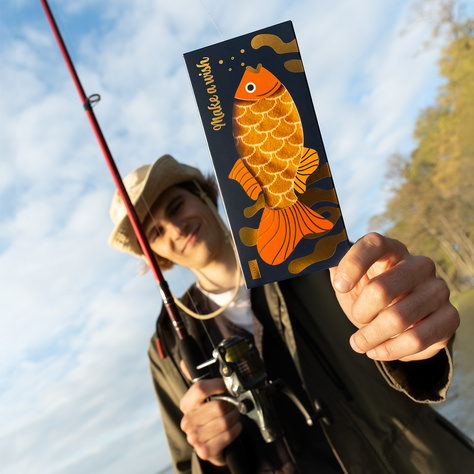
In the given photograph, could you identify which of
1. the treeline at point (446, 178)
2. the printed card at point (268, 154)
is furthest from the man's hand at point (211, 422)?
the treeline at point (446, 178)

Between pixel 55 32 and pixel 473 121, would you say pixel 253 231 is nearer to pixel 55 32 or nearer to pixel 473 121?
pixel 55 32

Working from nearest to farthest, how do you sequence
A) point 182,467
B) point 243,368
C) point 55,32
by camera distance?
point 243,368
point 182,467
point 55,32

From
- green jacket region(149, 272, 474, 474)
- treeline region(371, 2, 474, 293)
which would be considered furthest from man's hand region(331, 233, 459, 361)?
treeline region(371, 2, 474, 293)

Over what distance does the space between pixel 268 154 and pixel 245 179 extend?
10 centimetres

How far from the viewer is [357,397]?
190 cm

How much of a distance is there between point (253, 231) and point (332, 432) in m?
1.05

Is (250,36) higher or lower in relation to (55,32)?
lower

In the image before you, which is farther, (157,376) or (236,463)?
(157,376)

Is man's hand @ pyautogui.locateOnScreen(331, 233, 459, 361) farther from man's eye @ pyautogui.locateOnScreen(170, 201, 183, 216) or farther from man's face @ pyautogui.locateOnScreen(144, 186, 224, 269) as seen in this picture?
man's eye @ pyautogui.locateOnScreen(170, 201, 183, 216)

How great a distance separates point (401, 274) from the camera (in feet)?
3.85

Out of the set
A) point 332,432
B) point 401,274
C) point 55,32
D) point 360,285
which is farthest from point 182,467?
point 55,32

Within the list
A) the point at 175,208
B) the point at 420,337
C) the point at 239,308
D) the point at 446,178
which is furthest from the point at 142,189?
the point at 446,178

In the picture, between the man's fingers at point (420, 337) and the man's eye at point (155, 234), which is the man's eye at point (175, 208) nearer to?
the man's eye at point (155, 234)

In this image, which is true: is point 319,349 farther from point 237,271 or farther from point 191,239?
point 191,239
